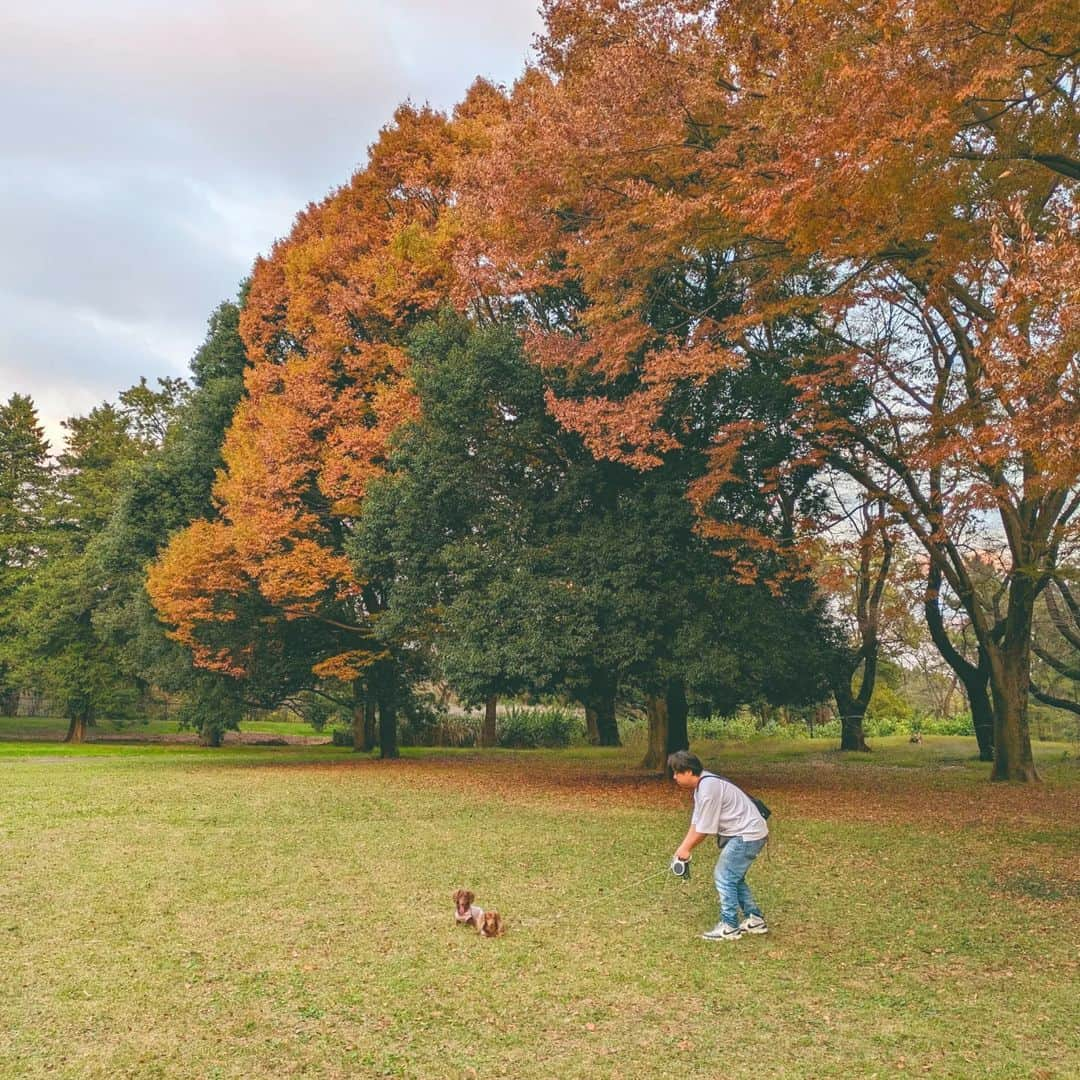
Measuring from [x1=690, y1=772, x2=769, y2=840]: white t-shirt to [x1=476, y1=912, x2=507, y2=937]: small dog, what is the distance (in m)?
1.63

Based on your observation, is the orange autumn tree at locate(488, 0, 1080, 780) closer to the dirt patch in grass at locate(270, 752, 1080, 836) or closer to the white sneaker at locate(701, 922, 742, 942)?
the dirt patch in grass at locate(270, 752, 1080, 836)

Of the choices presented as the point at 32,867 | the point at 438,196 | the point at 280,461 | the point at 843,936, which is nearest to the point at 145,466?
the point at 280,461

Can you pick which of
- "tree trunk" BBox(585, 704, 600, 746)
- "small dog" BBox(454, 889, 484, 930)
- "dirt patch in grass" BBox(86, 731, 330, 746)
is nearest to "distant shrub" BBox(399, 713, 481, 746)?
"dirt patch in grass" BBox(86, 731, 330, 746)

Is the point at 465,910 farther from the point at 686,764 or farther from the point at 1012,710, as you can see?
the point at 1012,710

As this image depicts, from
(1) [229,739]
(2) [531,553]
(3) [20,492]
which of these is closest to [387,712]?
(2) [531,553]

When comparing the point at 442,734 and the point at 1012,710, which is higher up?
the point at 1012,710

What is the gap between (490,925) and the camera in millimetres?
6566

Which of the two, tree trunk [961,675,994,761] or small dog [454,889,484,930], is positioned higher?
tree trunk [961,675,994,761]

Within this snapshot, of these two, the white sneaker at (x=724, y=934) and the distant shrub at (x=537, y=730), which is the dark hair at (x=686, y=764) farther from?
the distant shrub at (x=537, y=730)

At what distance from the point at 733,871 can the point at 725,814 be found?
42 cm

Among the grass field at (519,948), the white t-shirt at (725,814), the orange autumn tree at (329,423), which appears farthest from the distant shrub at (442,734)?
the white t-shirt at (725,814)

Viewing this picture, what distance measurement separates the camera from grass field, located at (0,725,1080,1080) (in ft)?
14.9

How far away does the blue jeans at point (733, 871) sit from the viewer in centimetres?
641

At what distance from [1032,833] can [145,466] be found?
76.8ft
